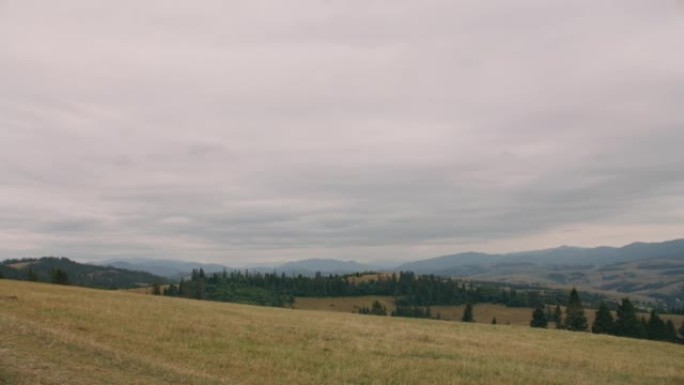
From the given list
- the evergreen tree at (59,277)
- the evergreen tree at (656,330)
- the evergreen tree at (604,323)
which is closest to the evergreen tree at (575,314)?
the evergreen tree at (604,323)

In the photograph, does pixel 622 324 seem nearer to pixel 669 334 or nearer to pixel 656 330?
pixel 656 330

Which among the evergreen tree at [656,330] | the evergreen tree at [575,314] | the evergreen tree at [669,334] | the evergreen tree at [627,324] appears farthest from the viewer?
the evergreen tree at [656,330]

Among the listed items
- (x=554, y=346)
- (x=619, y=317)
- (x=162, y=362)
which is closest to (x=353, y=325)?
(x=554, y=346)

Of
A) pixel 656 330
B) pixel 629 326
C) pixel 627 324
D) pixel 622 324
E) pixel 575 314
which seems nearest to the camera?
pixel 629 326

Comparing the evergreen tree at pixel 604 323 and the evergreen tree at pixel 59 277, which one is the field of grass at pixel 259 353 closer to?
the evergreen tree at pixel 604 323

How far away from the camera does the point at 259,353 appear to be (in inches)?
973

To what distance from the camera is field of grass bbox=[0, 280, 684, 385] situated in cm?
1766

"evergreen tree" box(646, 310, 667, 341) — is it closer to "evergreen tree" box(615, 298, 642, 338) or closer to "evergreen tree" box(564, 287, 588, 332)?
"evergreen tree" box(615, 298, 642, 338)

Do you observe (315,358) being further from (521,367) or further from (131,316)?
(131,316)

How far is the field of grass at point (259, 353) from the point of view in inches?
695

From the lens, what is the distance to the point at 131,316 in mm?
31375

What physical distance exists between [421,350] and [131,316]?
53.5 feet

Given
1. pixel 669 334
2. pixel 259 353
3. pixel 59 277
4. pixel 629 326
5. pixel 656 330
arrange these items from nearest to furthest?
1. pixel 259 353
2. pixel 629 326
3. pixel 669 334
4. pixel 656 330
5. pixel 59 277

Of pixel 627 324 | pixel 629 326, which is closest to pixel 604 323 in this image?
pixel 627 324
